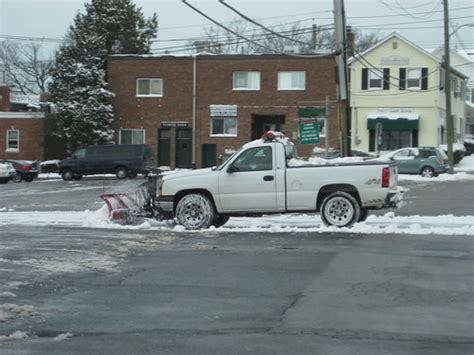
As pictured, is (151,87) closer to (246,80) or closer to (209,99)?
(209,99)

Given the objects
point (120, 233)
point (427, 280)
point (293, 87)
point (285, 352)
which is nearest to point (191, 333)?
point (285, 352)

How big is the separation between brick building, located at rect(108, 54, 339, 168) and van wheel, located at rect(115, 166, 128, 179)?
7460 millimetres

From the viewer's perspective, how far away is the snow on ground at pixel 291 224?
573 inches

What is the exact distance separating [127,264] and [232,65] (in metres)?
36.9

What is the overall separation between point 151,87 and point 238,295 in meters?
40.4

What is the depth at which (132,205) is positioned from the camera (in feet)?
54.6

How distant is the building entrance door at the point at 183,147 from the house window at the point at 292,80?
6802 mm

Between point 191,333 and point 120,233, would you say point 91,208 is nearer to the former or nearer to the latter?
point 120,233

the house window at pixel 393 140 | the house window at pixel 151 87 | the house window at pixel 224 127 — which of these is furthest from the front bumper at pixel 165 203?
the house window at pixel 393 140

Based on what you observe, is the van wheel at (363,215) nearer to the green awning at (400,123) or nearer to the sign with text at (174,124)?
the sign with text at (174,124)

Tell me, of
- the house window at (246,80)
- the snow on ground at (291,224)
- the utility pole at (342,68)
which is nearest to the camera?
the snow on ground at (291,224)

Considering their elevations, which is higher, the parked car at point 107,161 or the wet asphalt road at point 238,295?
the parked car at point 107,161

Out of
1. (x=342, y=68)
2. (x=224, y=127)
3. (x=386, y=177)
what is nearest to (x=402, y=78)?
(x=224, y=127)

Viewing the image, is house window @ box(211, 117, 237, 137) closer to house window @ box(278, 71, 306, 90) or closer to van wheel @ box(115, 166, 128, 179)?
house window @ box(278, 71, 306, 90)
